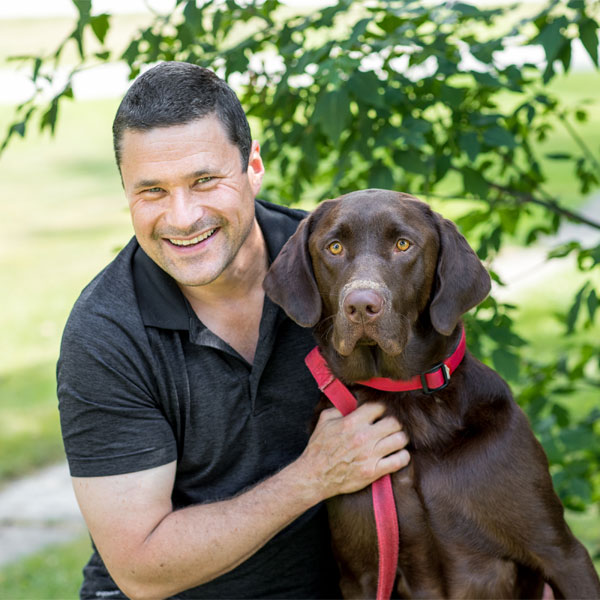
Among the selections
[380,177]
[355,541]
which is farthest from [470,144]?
[355,541]

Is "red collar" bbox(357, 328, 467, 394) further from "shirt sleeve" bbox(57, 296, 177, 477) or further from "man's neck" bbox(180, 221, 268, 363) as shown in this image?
"shirt sleeve" bbox(57, 296, 177, 477)

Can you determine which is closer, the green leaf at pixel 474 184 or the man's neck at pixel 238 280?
the man's neck at pixel 238 280

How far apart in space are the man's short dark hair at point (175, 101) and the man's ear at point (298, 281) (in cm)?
39

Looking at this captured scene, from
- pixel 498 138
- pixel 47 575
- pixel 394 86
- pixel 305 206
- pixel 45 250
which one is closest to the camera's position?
pixel 498 138

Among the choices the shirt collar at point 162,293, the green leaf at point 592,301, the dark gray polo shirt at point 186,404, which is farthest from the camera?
the green leaf at point 592,301

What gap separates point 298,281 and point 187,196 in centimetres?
43

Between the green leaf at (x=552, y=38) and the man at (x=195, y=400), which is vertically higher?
the green leaf at (x=552, y=38)

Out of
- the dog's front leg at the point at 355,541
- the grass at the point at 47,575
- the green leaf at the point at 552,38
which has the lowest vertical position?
the grass at the point at 47,575

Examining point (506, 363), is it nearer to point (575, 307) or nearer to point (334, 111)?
point (575, 307)

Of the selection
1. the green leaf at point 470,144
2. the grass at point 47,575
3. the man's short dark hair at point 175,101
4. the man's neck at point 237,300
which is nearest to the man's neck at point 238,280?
the man's neck at point 237,300

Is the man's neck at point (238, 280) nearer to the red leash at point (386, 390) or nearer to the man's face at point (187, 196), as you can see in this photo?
the man's face at point (187, 196)

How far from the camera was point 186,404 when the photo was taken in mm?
2803

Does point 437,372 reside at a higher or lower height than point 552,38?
lower

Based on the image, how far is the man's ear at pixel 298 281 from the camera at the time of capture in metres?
2.67
